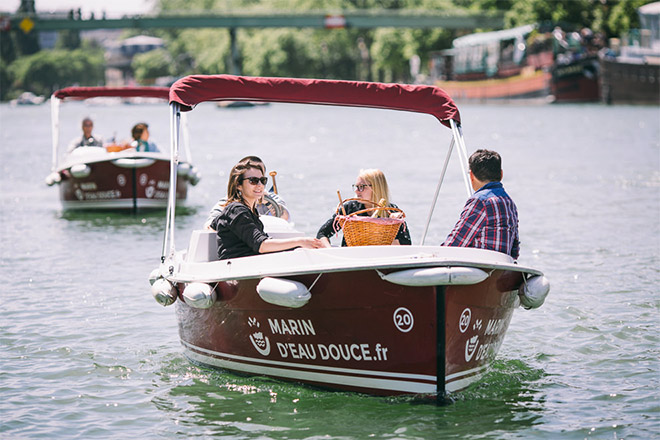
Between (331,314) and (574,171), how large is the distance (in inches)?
884

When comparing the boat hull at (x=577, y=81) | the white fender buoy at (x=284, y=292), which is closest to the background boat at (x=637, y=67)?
the boat hull at (x=577, y=81)

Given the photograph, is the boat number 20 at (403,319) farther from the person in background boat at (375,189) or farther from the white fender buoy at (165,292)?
the white fender buoy at (165,292)

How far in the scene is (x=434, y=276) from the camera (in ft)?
22.2

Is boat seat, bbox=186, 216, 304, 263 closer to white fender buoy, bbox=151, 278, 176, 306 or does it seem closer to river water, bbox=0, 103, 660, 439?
white fender buoy, bbox=151, 278, 176, 306

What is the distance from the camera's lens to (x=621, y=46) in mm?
71688

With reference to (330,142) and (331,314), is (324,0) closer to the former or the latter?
(330,142)

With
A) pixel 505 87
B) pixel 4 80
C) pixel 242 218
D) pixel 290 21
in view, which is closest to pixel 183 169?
pixel 242 218

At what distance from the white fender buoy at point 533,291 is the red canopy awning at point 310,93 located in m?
1.86

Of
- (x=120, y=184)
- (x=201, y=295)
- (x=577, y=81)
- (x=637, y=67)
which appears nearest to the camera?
(x=201, y=295)

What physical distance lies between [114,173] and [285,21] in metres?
78.0

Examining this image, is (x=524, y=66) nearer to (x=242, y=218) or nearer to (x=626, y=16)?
(x=626, y=16)

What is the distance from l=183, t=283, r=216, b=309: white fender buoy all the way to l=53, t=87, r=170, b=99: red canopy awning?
1089cm

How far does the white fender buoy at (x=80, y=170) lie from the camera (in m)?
18.9

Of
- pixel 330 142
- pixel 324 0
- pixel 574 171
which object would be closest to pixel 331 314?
pixel 574 171
